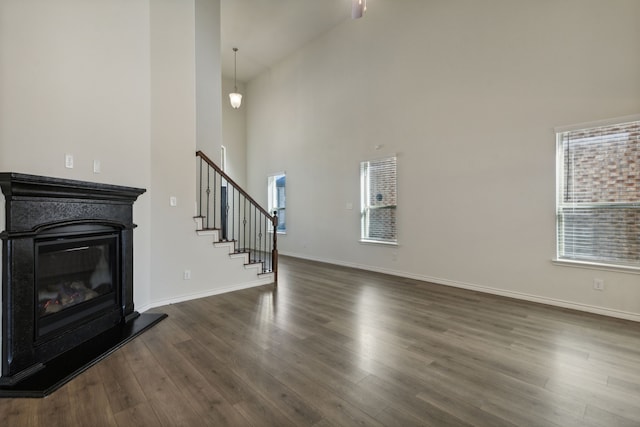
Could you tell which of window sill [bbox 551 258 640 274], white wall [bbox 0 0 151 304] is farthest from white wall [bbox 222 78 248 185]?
window sill [bbox 551 258 640 274]

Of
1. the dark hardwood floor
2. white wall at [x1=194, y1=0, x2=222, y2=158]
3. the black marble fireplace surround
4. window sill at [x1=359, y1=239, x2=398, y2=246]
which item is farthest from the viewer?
window sill at [x1=359, y1=239, x2=398, y2=246]

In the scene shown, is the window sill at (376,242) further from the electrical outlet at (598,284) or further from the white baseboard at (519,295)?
the electrical outlet at (598,284)

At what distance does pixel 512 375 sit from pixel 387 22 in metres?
5.86

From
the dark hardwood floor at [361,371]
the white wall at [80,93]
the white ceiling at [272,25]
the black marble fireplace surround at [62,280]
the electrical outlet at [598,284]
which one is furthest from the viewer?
the white ceiling at [272,25]

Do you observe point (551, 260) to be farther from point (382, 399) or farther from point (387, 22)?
point (387, 22)

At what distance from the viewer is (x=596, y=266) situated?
3.63m

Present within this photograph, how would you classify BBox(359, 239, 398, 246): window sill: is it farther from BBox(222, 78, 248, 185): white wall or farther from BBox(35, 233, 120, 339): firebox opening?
BBox(222, 78, 248, 185): white wall

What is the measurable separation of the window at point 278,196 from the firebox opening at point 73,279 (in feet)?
17.6

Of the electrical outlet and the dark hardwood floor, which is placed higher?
the electrical outlet

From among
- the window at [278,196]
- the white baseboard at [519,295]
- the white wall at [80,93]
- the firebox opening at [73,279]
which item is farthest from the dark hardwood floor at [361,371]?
the window at [278,196]

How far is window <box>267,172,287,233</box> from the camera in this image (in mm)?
8508

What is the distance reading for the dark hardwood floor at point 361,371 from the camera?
1.86 meters


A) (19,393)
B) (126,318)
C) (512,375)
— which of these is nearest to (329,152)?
(126,318)

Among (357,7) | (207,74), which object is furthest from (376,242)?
(207,74)
